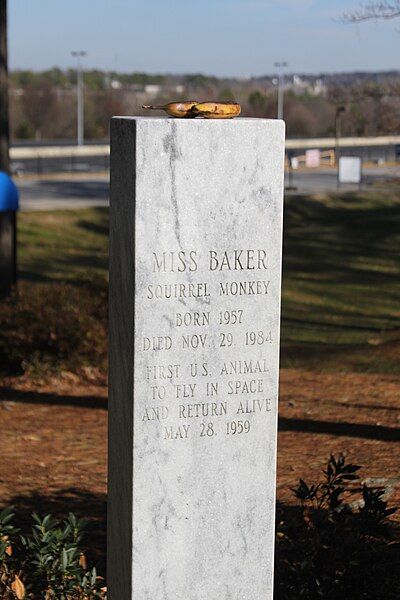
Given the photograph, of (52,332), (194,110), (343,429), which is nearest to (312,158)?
(52,332)

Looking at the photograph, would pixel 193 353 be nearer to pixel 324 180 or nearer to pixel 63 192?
pixel 63 192

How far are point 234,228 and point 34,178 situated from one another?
39624 millimetres

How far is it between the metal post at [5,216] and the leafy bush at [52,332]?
1919 mm

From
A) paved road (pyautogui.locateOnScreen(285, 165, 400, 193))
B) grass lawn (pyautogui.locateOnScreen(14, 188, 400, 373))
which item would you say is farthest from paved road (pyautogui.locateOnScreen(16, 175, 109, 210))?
paved road (pyautogui.locateOnScreen(285, 165, 400, 193))

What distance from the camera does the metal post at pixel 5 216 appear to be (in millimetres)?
12609

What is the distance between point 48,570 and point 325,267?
60.2 ft

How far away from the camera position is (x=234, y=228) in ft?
14.8

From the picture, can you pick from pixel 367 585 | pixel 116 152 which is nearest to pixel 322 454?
pixel 367 585

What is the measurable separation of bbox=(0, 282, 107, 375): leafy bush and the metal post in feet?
6.30

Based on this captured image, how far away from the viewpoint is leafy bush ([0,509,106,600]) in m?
5.09

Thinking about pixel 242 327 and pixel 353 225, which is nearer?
pixel 242 327

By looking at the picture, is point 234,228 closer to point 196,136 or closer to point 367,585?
point 196,136

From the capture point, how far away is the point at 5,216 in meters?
12.6

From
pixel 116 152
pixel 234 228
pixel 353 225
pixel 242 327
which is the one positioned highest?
pixel 116 152
